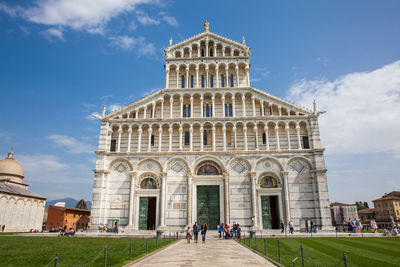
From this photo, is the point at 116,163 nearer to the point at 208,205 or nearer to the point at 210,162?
the point at 210,162

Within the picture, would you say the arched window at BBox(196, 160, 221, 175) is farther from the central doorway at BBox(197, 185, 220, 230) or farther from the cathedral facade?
the central doorway at BBox(197, 185, 220, 230)

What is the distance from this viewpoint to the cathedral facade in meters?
28.9

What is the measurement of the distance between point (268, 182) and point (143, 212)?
13928mm

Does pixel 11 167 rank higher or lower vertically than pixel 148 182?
higher

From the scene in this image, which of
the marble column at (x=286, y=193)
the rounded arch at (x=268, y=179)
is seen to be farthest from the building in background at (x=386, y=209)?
the rounded arch at (x=268, y=179)

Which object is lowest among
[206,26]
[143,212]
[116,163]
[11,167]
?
[143,212]

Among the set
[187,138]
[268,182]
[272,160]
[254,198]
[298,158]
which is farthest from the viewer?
[187,138]

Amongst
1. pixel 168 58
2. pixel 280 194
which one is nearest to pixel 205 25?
pixel 168 58

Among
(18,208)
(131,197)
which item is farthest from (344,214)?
(18,208)

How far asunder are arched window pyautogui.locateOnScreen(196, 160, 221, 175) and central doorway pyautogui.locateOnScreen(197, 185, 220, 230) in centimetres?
152

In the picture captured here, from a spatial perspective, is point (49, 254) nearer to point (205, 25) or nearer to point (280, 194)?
point (280, 194)

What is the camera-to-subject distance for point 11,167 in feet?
179

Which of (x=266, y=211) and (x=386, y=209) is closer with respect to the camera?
(x=266, y=211)

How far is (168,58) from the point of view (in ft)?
114
